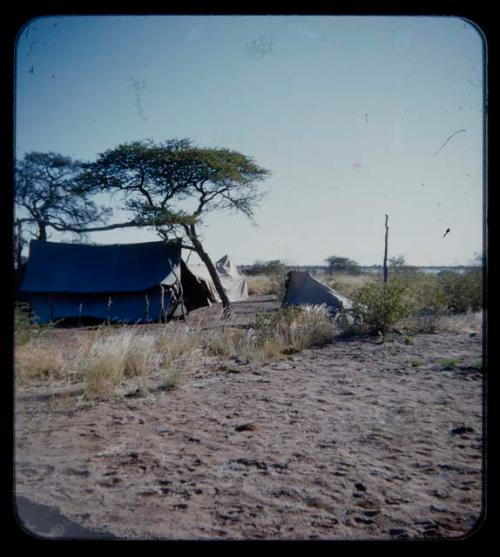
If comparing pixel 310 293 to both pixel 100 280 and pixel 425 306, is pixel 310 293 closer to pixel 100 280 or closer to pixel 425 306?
pixel 425 306

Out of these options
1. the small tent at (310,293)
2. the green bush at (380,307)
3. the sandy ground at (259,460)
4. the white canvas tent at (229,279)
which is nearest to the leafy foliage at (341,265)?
the white canvas tent at (229,279)

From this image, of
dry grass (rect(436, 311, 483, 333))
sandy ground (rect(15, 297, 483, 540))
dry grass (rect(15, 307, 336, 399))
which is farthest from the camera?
dry grass (rect(436, 311, 483, 333))

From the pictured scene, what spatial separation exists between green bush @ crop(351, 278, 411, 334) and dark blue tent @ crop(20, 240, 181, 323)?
5.57 metres

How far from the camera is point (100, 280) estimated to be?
41.1 feet

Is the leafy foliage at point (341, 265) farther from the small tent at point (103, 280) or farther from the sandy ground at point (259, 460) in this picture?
the sandy ground at point (259, 460)

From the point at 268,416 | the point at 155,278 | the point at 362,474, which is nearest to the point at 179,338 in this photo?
the point at 268,416

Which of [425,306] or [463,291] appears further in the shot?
[463,291]

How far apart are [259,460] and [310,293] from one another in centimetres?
939

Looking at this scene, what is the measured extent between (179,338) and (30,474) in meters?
3.82

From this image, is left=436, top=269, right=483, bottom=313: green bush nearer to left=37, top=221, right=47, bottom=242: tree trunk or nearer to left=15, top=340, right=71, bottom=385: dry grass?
left=15, top=340, right=71, bottom=385: dry grass

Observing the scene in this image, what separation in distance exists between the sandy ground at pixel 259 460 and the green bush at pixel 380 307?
316cm

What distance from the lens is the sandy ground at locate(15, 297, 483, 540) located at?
2469 millimetres

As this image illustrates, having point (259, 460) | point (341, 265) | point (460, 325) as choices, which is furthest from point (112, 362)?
point (341, 265)

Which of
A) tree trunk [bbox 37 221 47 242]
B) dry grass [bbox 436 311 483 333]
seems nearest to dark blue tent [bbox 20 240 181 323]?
tree trunk [bbox 37 221 47 242]
